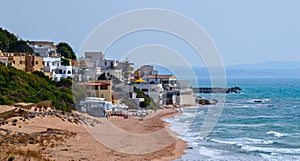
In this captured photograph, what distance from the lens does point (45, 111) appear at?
31047 mm

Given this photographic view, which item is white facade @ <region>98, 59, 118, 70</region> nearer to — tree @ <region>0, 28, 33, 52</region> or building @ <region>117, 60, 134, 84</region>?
building @ <region>117, 60, 134, 84</region>

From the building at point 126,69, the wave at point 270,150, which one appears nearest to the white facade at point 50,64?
the building at point 126,69

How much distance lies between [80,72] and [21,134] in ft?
110

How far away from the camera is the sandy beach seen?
19186 mm

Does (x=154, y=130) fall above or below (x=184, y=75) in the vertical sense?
below

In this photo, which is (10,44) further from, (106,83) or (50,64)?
(106,83)

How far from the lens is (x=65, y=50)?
6931 centimetres

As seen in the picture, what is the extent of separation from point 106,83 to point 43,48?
58.9 feet

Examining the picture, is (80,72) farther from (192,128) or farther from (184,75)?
(184,75)

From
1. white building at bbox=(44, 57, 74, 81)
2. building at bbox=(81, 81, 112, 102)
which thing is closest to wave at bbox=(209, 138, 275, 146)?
building at bbox=(81, 81, 112, 102)

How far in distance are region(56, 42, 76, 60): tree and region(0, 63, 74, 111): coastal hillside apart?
25978 mm

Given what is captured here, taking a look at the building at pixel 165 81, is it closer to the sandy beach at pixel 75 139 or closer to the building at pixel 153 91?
the building at pixel 153 91

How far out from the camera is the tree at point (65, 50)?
68.4 meters

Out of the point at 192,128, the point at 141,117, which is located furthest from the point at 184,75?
the point at 192,128
